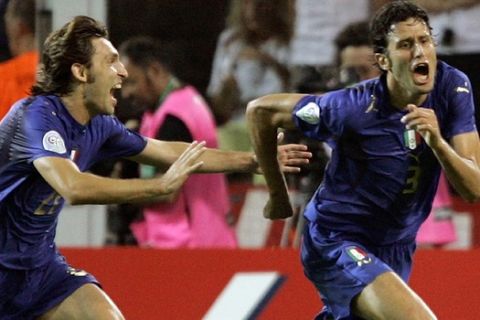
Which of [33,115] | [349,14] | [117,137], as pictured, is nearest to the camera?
[33,115]

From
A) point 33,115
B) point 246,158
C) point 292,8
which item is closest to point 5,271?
point 33,115

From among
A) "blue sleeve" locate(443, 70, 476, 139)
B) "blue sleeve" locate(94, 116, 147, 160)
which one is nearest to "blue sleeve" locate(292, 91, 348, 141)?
"blue sleeve" locate(443, 70, 476, 139)

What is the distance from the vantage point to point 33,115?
225 inches

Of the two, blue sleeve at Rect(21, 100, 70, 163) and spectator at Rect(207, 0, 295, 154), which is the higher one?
blue sleeve at Rect(21, 100, 70, 163)

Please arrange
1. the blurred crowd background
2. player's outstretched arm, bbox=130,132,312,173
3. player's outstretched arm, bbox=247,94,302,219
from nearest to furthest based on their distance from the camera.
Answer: player's outstretched arm, bbox=247,94,302,219 → player's outstretched arm, bbox=130,132,312,173 → the blurred crowd background

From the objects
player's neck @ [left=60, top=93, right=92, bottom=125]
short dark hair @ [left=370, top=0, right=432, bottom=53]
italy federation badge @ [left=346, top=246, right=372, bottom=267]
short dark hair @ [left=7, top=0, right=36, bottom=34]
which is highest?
short dark hair @ [left=370, top=0, right=432, bottom=53]

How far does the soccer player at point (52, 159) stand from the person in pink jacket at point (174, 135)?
1254 millimetres

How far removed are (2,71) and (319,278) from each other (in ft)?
7.40

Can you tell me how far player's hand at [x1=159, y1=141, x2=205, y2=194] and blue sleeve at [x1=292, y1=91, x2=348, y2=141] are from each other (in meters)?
0.52

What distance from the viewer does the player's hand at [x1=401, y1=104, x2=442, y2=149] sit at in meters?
5.35

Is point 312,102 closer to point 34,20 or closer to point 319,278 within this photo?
point 319,278

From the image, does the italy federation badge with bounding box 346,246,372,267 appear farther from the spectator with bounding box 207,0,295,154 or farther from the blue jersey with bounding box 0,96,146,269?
the spectator with bounding box 207,0,295,154

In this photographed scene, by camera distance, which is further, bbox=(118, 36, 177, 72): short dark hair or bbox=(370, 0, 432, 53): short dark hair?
bbox=(118, 36, 177, 72): short dark hair

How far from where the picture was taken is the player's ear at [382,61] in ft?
19.5
